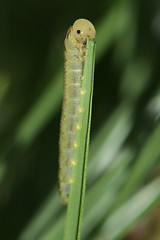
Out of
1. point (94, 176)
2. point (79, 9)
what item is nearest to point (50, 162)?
point (94, 176)

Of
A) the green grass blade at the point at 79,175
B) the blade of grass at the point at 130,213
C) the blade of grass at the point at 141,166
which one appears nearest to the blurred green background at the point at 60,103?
the blade of grass at the point at 130,213

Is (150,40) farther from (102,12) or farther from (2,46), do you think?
(2,46)

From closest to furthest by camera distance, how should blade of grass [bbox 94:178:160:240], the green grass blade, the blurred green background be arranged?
1. the green grass blade
2. blade of grass [bbox 94:178:160:240]
3. the blurred green background

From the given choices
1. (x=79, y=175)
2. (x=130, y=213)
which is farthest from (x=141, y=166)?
(x=79, y=175)

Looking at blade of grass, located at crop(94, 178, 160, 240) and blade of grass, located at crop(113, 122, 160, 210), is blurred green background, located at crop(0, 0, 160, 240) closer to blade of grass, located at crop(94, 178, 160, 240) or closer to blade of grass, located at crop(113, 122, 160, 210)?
blade of grass, located at crop(94, 178, 160, 240)

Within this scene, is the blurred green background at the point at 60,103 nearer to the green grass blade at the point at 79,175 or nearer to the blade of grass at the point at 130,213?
the blade of grass at the point at 130,213

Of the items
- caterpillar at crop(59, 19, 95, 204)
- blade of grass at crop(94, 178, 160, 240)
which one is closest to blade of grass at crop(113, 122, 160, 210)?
blade of grass at crop(94, 178, 160, 240)

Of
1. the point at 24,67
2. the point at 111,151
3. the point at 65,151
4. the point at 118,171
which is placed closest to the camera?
the point at 65,151

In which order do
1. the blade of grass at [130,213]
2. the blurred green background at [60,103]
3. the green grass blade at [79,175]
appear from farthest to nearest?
the blurred green background at [60,103] < the blade of grass at [130,213] < the green grass blade at [79,175]
